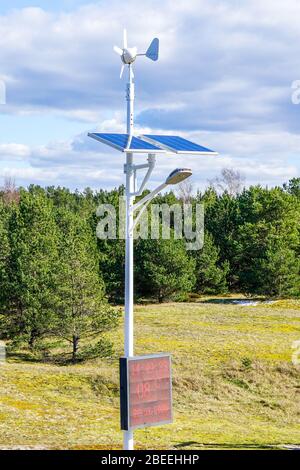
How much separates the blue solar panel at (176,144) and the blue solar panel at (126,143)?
217 mm

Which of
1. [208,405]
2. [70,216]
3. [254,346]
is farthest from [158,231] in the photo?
[208,405]

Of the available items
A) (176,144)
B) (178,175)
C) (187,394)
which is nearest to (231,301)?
(187,394)

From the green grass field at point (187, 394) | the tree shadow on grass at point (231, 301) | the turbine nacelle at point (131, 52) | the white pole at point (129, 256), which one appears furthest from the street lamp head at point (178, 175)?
the tree shadow on grass at point (231, 301)

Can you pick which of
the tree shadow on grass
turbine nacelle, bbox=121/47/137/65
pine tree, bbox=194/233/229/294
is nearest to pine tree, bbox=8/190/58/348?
pine tree, bbox=194/233/229/294

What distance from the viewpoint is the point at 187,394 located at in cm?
3294

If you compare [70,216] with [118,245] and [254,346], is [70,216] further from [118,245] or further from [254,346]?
[254,346]

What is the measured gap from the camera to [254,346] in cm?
4238

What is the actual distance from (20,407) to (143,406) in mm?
15075

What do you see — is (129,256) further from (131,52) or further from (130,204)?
(131,52)

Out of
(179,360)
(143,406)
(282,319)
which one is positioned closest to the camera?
(143,406)

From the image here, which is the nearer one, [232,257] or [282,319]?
[282,319]

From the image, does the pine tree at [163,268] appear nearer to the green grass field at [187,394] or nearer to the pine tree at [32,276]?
the green grass field at [187,394]

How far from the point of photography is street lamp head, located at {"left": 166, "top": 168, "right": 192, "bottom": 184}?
522 inches

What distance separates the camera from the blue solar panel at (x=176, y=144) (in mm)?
13962
